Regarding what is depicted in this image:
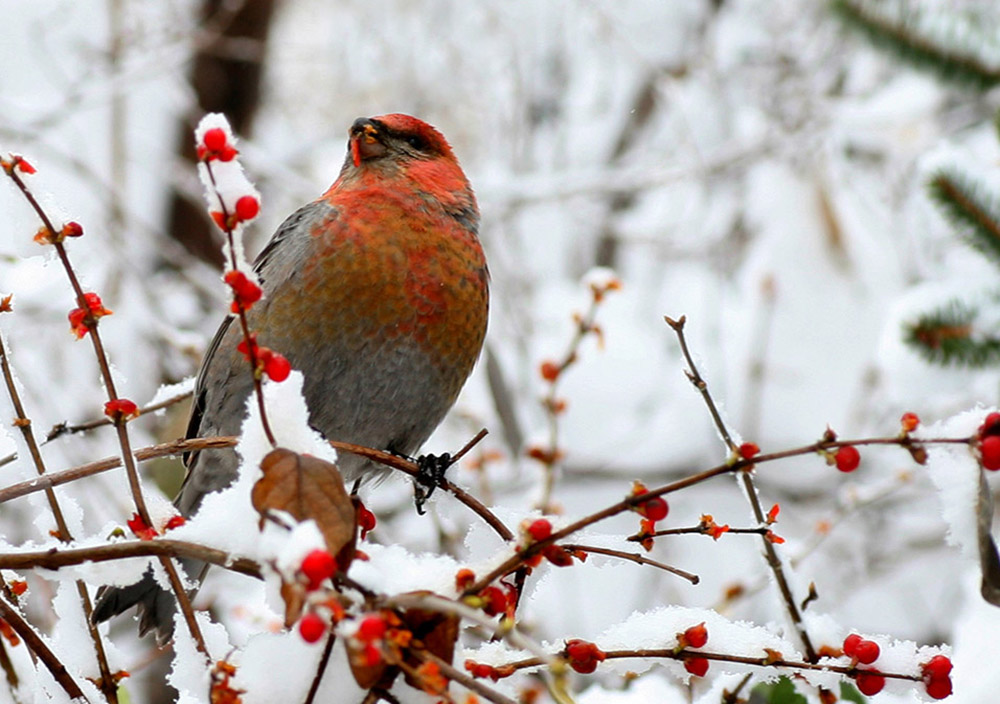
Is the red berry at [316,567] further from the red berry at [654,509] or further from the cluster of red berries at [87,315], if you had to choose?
the cluster of red berries at [87,315]

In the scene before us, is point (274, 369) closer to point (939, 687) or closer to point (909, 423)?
point (909, 423)

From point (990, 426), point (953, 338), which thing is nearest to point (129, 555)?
point (990, 426)

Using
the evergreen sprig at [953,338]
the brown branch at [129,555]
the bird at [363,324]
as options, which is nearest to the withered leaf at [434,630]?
the brown branch at [129,555]

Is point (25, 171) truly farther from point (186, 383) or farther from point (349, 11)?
point (349, 11)

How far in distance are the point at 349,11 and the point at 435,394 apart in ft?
14.8

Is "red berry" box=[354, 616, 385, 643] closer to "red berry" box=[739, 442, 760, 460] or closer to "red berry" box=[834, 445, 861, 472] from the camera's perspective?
"red berry" box=[739, 442, 760, 460]

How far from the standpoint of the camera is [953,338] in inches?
80.6

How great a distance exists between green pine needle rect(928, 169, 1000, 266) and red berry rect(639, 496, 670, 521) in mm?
1191

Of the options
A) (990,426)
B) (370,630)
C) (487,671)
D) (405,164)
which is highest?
(405,164)

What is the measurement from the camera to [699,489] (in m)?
4.21

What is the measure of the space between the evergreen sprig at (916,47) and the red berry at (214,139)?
Result: 1853 millimetres

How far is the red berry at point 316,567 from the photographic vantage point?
86cm

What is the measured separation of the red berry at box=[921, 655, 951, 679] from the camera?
3.78ft

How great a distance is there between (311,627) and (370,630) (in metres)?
0.06
